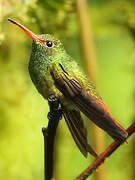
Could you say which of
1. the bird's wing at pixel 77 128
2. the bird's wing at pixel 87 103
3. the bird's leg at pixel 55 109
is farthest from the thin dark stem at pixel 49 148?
the bird's wing at pixel 77 128

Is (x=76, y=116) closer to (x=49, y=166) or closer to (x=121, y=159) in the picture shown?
(x=49, y=166)

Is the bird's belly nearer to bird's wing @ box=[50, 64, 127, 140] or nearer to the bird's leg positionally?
bird's wing @ box=[50, 64, 127, 140]

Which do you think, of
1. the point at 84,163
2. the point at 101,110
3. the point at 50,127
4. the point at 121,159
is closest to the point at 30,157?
the point at 121,159

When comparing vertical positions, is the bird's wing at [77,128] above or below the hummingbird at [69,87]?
below

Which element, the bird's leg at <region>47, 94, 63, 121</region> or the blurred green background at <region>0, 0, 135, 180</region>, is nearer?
the bird's leg at <region>47, 94, 63, 121</region>

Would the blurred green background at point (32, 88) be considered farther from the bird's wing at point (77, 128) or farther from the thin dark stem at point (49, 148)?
the thin dark stem at point (49, 148)

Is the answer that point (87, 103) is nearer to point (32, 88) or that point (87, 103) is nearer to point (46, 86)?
point (46, 86)

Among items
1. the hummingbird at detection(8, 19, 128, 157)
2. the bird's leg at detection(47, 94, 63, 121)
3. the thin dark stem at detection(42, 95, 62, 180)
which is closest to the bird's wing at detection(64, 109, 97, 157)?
the hummingbird at detection(8, 19, 128, 157)
